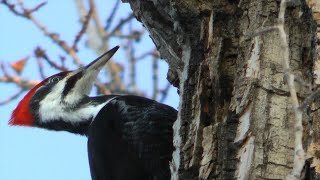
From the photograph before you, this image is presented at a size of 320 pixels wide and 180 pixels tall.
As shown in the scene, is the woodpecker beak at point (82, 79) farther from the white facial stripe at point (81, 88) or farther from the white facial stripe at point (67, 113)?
the white facial stripe at point (67, 113)

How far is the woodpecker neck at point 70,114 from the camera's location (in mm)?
4324

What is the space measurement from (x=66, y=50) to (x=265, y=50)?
336cm

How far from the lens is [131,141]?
3889 mm

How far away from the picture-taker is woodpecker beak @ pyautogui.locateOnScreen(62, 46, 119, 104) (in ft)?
15.4

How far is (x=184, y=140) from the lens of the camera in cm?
294

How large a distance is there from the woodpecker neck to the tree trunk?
4.06ft

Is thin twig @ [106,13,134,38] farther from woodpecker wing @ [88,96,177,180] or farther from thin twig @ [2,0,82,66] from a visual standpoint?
→ woodpecker wing @ [88,96,177,180]

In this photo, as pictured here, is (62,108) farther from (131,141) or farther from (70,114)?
(131,141)

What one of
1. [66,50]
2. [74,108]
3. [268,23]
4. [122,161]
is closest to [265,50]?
[268,23]

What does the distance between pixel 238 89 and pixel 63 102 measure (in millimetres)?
2223

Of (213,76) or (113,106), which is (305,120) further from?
(113,106)

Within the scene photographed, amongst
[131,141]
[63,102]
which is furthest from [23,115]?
[131,141]

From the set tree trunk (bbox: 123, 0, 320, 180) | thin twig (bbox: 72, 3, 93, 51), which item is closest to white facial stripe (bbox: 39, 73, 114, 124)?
thin twig (bbox: 72, 3, 93, 51)

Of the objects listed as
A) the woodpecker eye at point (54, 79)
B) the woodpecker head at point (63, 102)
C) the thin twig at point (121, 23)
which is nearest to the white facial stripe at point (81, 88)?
the woodpecker head at point (63, 102)
